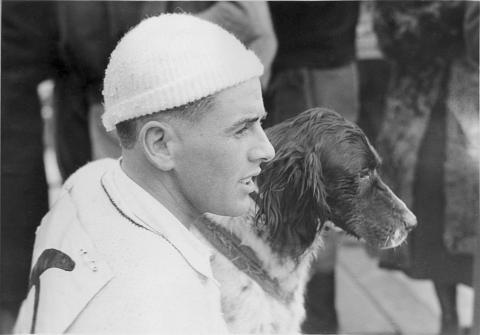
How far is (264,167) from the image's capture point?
238 cm

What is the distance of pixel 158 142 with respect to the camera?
2.01 metres

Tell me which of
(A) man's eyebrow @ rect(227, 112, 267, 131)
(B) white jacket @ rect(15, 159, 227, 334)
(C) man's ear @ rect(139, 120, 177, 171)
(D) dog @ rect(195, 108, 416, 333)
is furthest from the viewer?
(D) dog @ rect(195, 108, 416, 333)

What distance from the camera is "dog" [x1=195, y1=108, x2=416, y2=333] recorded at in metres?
2.38

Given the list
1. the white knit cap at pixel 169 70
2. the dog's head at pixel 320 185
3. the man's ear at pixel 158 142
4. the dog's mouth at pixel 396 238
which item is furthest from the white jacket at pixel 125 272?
the dog's mouth at pixel 396 238

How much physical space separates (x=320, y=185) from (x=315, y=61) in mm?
503

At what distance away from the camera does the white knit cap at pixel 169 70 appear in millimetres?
1925

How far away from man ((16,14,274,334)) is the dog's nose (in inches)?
27.6

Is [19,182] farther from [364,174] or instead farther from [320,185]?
[364,174]

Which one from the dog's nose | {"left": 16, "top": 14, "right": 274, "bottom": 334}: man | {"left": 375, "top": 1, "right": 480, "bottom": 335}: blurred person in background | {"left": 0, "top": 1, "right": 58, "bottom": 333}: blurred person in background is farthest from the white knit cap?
the dog's nose

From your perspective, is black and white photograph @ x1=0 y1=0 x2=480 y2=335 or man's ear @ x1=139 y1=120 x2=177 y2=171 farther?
black and white photograph @ x1=0 y1=0 x2=480 y2=335

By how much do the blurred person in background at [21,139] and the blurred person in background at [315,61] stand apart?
2.90 ft

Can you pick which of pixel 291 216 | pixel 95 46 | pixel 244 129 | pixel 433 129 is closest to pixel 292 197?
pixel 291 216

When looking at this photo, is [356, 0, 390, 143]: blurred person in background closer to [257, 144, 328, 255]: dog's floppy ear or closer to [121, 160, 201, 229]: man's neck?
[257, 144, 328, 255]: dog's floppy ear

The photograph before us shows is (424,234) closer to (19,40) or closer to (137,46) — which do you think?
(137,46)
